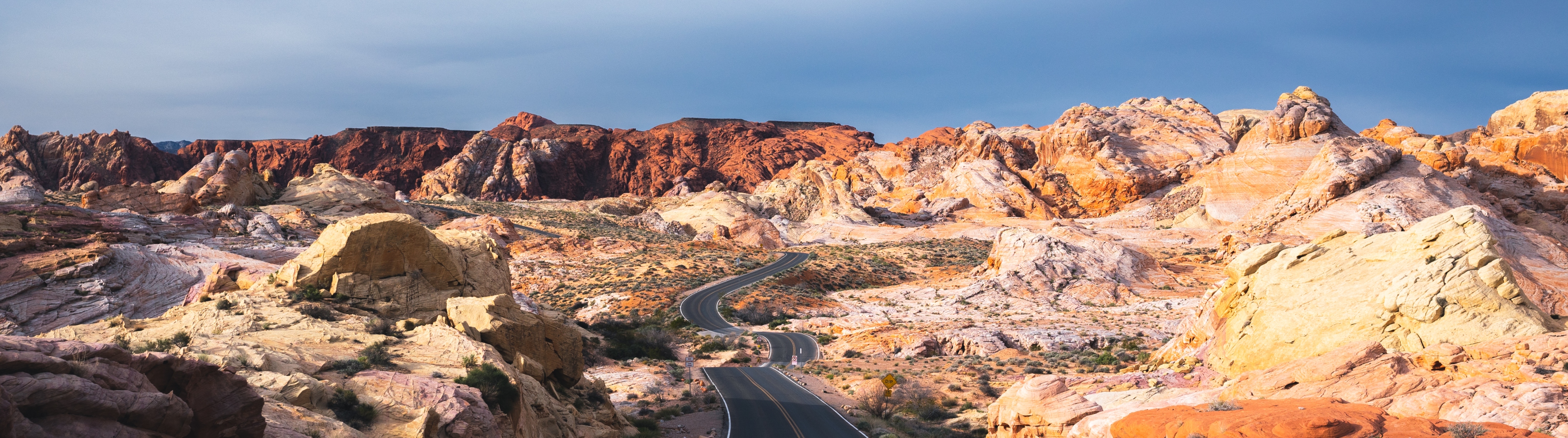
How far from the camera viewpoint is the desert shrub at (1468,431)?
36.3ft

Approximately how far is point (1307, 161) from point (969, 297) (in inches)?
2116

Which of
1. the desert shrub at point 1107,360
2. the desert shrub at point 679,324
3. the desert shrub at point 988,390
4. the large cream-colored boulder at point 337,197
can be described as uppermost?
the large cream-colored boulder at point 337,197

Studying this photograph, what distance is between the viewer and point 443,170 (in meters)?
166

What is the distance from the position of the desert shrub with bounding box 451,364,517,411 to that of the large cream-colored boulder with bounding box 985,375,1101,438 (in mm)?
11941

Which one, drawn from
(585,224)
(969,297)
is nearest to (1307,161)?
(969,297)

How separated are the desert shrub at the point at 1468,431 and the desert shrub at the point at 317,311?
2182 centimetres

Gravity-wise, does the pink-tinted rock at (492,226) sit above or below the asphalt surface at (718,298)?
above

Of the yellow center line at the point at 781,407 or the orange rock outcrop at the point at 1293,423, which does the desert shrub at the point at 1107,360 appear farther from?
the orange rock outcrop at the point at 1293,423

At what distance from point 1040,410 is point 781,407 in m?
13.5

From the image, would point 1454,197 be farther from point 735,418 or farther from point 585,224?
point 585,224

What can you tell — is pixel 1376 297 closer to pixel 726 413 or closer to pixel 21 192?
pixel 726 413

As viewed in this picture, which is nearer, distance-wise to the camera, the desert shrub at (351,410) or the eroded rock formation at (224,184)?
the desert shrub at (351,410)

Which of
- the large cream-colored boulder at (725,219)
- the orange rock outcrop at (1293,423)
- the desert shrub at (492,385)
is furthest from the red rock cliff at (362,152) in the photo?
the orange rock outcrop at (1293,423)

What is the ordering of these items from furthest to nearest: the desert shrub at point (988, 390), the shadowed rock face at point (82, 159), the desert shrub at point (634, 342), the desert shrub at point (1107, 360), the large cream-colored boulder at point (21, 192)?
the shadowed rock face at point (82, 159), the large cream-colored boulder at point (21, 192), the desert shrub at point (634, 342), the desert shrub at point (1107, 360), the desert shrub at point (988, 390)
